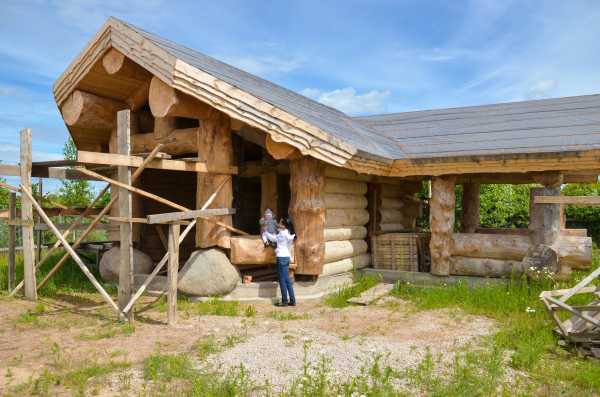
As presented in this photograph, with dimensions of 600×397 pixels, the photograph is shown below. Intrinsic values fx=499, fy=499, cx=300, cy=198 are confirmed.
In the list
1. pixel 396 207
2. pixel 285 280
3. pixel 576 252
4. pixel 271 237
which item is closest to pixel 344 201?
pixel 271 237

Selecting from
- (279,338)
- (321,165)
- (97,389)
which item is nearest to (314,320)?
(279,338)

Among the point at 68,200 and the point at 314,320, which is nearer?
the point at 314,320

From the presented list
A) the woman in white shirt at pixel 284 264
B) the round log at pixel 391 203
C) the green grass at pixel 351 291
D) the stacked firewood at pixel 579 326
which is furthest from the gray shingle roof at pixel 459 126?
the stacked firewood at pixel 579 326

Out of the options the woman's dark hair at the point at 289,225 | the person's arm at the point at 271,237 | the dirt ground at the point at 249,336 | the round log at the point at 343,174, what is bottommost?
the dirt ground at the point at 249,336

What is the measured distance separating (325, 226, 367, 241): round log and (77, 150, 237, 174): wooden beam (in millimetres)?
2120

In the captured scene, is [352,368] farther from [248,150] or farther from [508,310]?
[248,150]

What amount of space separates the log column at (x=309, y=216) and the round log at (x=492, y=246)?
2.84 m

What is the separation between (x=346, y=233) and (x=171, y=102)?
417 cm

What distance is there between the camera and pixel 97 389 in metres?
4.70

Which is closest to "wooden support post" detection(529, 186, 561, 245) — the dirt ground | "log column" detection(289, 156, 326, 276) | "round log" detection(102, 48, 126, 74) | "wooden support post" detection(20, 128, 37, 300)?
the dirt ground

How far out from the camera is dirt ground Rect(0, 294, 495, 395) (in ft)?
17.7

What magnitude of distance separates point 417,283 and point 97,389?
6.73m

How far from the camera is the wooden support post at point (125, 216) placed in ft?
24.1

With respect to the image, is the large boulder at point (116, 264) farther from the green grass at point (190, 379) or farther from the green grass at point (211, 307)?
the green grass at point (190, 379)
